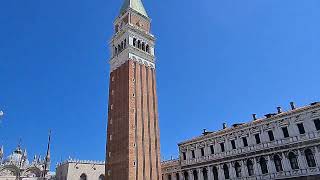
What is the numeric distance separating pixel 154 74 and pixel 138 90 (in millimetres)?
4668

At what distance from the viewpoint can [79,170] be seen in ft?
140

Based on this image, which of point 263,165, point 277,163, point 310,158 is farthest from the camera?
point 263,165

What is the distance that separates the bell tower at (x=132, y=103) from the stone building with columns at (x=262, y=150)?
611 cm

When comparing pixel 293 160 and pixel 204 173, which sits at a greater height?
pixel 204 173

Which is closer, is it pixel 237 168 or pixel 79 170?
pixel 237 168

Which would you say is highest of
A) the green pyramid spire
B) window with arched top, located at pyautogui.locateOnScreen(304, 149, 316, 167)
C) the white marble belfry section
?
the green pyramid spire

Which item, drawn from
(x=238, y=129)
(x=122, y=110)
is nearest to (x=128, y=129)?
(x=122, y=110)

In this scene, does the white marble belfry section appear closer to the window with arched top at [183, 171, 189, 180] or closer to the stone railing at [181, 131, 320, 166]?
the stone railing at [181, 131, 320, 166]

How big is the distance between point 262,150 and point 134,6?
2690 centimetres

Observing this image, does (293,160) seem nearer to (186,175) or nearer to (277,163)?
(277,163)

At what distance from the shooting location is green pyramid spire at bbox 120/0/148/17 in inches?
1654

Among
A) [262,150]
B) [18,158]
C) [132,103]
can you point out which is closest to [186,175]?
[262,150]

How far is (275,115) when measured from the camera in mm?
31109

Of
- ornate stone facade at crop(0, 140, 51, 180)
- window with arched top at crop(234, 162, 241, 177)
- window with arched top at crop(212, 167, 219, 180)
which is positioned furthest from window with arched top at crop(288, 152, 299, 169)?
ornate stone facade at crop(0, 140, 51, 180)
